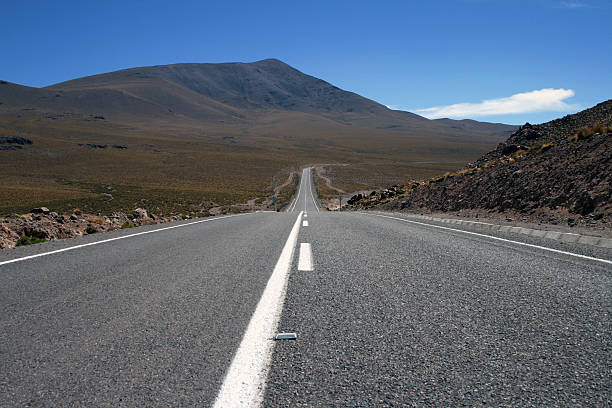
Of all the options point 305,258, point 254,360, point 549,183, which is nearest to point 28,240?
point 305,258

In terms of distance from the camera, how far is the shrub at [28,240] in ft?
26.7

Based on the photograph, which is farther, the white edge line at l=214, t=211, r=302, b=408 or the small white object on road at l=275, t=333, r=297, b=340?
the small white object on road at l=275, t=333, r=297, b=340

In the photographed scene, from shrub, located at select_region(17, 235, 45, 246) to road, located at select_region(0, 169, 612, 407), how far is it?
3720 mm

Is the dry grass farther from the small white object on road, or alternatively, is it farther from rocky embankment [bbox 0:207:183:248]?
the small white object on road

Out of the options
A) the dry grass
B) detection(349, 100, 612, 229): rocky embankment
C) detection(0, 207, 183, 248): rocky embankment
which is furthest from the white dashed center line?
the dry grass

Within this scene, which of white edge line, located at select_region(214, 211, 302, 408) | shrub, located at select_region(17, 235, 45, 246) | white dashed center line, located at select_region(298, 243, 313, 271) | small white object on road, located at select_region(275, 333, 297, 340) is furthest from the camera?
shrub, located at select_region(17, 235, 45, 246)

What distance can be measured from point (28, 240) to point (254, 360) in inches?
339

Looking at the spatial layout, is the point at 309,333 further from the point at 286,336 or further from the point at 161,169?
the point at 161,169

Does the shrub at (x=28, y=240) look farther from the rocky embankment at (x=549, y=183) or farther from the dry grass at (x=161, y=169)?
the dry grass at (x=161, y=169)

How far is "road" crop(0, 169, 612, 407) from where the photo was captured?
193cm

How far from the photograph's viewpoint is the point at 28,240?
8.37m

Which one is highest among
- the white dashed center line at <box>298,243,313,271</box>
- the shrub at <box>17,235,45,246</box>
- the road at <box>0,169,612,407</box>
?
the road at <box>0,169,612,407</box>

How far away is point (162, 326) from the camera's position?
284 cm

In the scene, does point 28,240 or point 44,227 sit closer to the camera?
point 28,240
